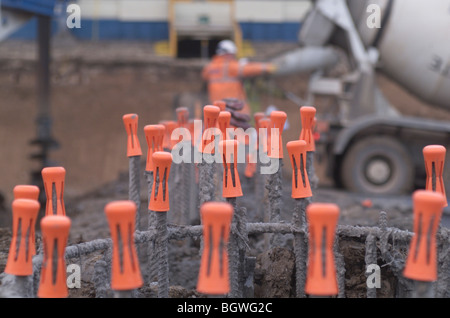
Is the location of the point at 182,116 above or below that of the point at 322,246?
above

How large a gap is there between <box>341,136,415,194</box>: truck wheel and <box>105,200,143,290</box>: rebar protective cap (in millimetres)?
6250

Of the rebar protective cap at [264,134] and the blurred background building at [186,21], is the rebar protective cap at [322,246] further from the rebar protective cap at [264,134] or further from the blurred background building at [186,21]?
the blurred background building at [186,21]

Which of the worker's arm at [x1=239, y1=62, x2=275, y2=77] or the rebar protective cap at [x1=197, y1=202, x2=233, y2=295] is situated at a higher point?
the worker's arm at [x1=239, y1=62, x2=275, y2=77]

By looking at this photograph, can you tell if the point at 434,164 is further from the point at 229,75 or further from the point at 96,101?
the point at 96,101

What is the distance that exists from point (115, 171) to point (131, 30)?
4.78 metres

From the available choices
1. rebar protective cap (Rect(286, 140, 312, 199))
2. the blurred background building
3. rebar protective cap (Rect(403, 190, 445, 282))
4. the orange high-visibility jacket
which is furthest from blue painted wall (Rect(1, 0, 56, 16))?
the blurred background building

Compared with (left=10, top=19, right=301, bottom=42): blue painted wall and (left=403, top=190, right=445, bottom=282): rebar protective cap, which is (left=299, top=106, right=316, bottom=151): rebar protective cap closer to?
(left=403, top=190, right=445, bottom=282): rebar protective cap

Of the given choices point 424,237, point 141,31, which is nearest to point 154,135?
point 424,237

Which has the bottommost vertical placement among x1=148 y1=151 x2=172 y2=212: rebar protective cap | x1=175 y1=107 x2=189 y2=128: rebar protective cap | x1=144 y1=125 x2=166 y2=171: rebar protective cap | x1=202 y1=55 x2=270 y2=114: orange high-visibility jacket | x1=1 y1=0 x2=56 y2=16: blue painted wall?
x1=148 y1=151 x2=172 y2=212: rebar protective cap

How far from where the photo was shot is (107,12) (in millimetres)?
15242

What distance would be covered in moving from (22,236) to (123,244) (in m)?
0.42

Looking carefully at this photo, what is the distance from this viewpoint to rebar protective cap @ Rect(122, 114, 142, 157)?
124 inches

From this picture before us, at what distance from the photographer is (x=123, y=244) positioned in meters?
1.89
